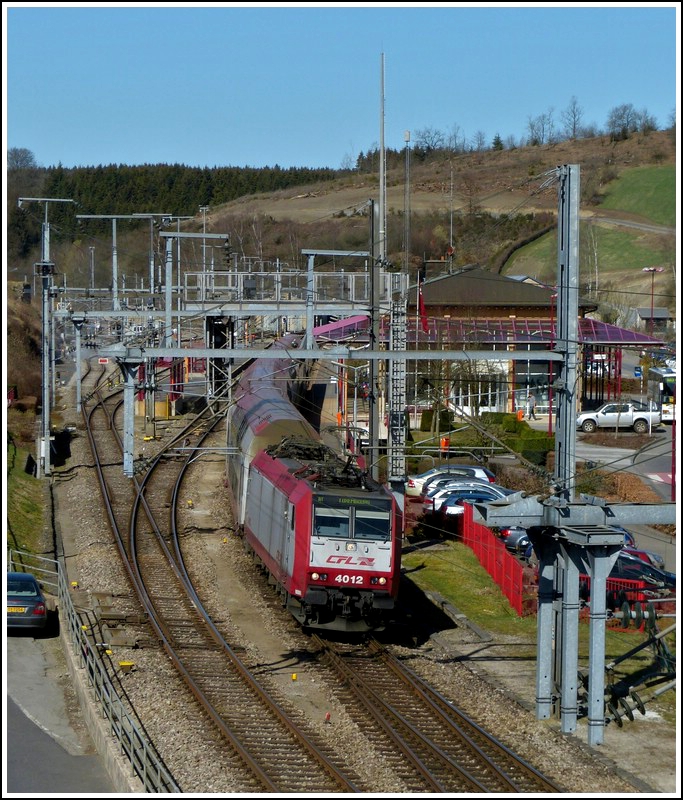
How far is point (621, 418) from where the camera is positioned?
42375 mm

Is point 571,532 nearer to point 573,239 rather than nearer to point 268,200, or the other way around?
point 573,239

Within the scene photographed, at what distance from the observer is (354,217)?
109625 millimetres

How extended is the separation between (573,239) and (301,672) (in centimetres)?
712

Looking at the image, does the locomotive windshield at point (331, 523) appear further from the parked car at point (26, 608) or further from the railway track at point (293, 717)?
the parked car at point (26, 608)

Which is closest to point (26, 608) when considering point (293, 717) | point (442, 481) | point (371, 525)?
point (371, 525)

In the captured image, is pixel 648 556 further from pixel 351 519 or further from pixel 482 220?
pixel 482 220

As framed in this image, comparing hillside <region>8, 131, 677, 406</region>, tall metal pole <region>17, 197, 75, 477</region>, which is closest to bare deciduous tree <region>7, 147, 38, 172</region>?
hillside <region>8, 131, 677, 406</region>

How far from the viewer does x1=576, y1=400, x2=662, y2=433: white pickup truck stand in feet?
139

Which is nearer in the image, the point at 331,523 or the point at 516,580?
the point at 331,523

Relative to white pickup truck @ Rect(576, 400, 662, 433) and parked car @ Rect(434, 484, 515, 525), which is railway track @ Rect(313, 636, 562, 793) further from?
white pickup truck @ Rect(576, 400, 662, 433)

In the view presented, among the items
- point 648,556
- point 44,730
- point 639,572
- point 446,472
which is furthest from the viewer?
point 446,472

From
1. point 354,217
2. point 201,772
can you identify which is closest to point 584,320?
point 201,772

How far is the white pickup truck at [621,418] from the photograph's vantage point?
42.4 m

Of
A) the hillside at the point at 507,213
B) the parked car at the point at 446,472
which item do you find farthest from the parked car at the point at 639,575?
the hillside at the point at 507,213
